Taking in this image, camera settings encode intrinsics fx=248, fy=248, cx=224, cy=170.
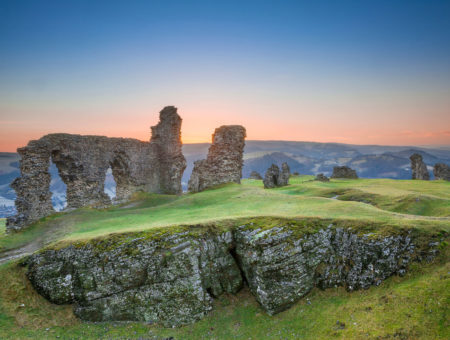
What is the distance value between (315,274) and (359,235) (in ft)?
9.89

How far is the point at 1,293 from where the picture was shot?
1211 centimetres

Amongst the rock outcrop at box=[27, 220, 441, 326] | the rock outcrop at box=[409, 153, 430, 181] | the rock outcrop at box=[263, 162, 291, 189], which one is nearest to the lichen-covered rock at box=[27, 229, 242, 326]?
the rock outcrop at box=[27, 220, 441, 326]

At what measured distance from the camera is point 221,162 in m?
36.5

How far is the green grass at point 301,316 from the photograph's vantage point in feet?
30.0

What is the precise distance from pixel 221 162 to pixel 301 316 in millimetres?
26390

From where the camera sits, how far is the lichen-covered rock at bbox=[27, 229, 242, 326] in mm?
12695

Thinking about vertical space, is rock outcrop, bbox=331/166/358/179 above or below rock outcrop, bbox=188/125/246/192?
below

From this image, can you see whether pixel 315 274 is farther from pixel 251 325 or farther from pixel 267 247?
pixel 251 325

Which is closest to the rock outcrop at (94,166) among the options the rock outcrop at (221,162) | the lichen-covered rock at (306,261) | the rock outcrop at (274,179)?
the rock outcrop at (221,162)

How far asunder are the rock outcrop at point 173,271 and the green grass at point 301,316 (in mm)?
508

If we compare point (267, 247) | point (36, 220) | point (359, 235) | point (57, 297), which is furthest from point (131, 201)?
point (359, 235)

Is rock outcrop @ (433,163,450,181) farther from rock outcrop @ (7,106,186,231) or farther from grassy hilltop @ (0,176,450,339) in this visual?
rock outcrop @ (7,106,186,231)

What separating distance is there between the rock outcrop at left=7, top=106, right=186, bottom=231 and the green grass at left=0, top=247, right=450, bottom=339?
12.4 meters

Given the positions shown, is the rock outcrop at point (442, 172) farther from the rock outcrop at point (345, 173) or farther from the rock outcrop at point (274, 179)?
the rock outcrop at point (274, 179)
